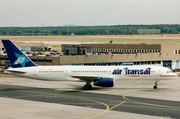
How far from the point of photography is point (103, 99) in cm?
5250

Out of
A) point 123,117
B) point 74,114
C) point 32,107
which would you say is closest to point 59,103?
point 32,107

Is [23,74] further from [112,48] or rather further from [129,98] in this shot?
[112,48]

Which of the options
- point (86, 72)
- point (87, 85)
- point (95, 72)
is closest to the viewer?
point (87, 85)

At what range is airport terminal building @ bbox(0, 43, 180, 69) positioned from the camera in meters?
88.6

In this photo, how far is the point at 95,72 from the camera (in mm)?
62750

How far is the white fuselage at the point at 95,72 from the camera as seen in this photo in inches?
2436

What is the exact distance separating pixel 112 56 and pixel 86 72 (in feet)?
103

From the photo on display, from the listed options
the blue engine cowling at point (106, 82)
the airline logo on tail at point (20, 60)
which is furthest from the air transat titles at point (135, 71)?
the airline logo on tail at point (20, 60)

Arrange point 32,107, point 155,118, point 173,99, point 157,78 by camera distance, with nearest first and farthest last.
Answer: point 155,118 < point 32,107 < point 173,99 < point 157,78

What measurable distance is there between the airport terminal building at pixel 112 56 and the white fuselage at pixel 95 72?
22533mm

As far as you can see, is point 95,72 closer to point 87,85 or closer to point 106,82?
point 87,85

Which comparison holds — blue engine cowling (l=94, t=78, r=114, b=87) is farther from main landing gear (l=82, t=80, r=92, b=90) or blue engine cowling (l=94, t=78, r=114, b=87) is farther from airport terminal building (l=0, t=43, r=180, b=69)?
airport terminal building (l=0, t=43, r=180, b=69)

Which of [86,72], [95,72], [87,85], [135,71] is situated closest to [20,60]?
[86,72]

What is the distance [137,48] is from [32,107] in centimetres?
6694
